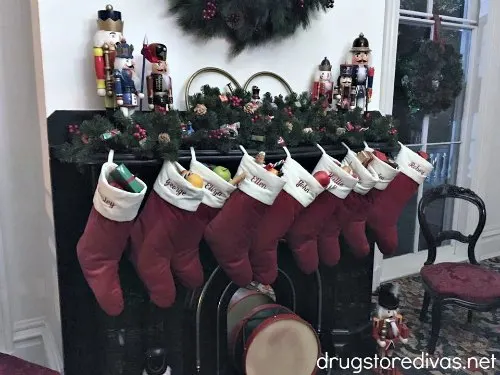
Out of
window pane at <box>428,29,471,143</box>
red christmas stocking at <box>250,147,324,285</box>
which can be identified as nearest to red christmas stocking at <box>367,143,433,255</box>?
red christmas stocking at <box>250,147,324,285</box>

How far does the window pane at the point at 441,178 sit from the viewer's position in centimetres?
296

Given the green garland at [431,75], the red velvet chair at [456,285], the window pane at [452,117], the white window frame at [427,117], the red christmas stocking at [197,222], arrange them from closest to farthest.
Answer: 1. the red christmas stocking at [197,222]
2. the red velvet chair at [456,285]
3. the white window frame at [427,117]
4. the green garland at [431,75]
5. the window pane at [452,117]

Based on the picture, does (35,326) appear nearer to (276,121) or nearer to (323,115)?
(276,121)

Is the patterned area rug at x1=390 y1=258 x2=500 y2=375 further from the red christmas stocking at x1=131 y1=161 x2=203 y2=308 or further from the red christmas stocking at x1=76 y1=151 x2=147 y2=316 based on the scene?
the red christmas stocking at x1=76 y1=151 x2=147 y2=316

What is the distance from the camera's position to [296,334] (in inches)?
65.9

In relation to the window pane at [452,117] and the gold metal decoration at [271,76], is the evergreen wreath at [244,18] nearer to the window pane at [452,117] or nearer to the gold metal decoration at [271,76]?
the gold metal decoration at [271,76]

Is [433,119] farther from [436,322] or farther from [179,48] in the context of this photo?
[179,48]

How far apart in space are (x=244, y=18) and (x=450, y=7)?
5.98 feet

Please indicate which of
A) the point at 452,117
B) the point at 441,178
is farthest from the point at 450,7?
the point at 441,178

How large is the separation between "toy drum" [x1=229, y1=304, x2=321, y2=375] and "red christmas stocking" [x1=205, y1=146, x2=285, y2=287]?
0.32m

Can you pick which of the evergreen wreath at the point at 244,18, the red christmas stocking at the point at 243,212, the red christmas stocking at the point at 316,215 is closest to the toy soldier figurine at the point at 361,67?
the evergreen wreath at the point at 244,18

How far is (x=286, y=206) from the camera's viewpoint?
1501 mm

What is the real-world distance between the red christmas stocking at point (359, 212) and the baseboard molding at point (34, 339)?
120 centimetres

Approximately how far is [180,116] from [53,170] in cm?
43
